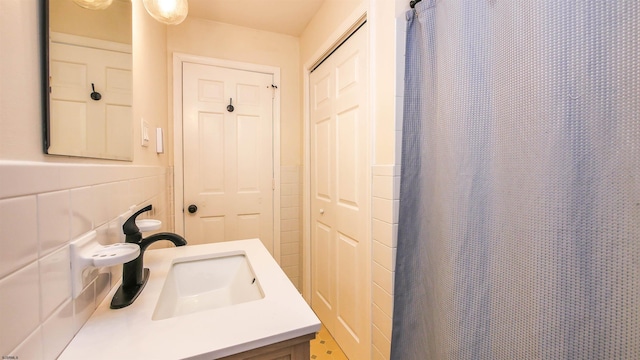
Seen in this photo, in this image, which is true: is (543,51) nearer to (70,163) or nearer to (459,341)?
(459,341)

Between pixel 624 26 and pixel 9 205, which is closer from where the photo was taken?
pixel 9 205

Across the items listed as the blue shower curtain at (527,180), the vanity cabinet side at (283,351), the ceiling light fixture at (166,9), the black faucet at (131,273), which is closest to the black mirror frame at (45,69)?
the black faucet at (131,273)

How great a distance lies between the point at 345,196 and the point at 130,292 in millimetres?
1117

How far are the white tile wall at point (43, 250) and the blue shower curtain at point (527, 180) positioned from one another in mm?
1000

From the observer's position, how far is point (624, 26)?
0.47m

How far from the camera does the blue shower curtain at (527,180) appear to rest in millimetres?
483

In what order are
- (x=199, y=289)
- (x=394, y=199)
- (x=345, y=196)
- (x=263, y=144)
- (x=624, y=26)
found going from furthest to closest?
(x=263, y=144) < (x=345, y=196) < (x=394, y=199) < (x=199, y=289) < (x=624, y=26)

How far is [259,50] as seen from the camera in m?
2.11

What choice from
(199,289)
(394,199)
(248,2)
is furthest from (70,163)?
(248,2)

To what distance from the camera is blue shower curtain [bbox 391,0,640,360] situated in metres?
0.48

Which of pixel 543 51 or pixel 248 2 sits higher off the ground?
pixel 248 2

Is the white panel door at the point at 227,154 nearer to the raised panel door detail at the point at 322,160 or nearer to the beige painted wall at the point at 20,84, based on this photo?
the raised panel door detail at the point at 322,160

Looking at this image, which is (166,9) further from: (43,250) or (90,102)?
(43,250)

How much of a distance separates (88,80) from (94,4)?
22cm
